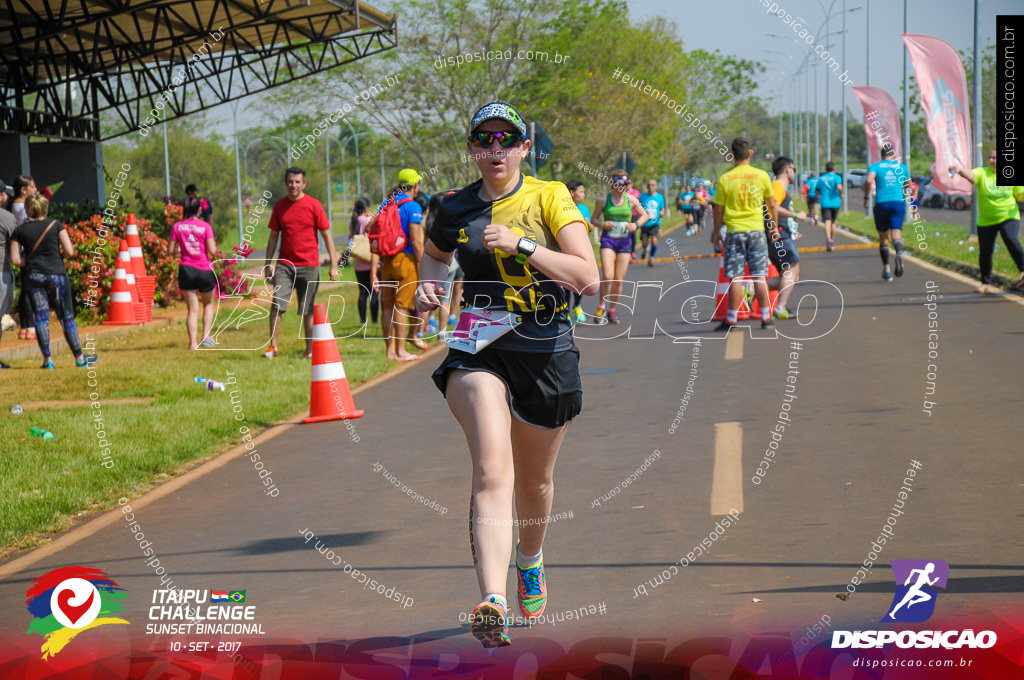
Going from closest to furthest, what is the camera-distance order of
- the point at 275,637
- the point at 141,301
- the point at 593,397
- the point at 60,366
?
the point at 275,637 → the point at 593,397 → the point at 60,366 → the point at 141,301

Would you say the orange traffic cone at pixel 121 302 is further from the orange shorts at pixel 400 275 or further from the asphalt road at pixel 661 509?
the asphalt road at pixel 661 509

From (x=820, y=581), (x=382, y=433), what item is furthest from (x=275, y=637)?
(x=382, y=433)

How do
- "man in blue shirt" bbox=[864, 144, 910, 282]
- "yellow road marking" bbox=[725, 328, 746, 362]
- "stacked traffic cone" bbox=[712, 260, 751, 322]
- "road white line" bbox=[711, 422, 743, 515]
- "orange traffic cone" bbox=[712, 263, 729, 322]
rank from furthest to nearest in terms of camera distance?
"man in blue shirt" bbox=[864, 144, 910, 282]
"orange traffic cone" bbox=[712, 263, 729, 322]
"stacked traffic cone" bbox=[712, 260, 751, 322]
"yellow road marking" bbox=[725, 328, 746, 362]
"road white line" bbox=[711, 422, 743, 515]

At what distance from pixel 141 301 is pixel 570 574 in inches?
562

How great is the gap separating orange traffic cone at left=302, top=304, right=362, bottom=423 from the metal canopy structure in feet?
31.7

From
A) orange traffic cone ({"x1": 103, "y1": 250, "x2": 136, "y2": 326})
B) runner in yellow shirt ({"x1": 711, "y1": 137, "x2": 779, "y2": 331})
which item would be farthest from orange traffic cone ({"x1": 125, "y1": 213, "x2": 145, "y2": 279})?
runner in yellow shirt ({"x1": 711, "y1": 137, "x2": 779, "y2": 331})

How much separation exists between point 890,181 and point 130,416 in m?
11.4

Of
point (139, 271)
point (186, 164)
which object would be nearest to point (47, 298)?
point (139, 271)

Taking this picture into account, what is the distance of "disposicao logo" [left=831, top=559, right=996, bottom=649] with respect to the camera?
4125 millimetres

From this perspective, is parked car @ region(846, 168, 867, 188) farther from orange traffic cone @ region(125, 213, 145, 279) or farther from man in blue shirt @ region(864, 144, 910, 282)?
orange traffic cone @ region(125, 213, 145, 279)

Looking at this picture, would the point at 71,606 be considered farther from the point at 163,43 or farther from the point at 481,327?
the point at 163,43

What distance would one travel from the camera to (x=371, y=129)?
20.4m

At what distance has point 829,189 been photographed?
27.9m

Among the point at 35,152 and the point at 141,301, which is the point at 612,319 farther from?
the point at 35,152
